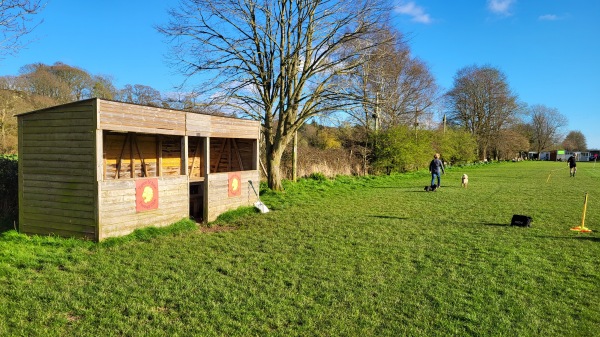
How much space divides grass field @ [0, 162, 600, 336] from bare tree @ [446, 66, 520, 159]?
1900 inches

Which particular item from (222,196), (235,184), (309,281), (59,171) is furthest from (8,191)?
(309,281)

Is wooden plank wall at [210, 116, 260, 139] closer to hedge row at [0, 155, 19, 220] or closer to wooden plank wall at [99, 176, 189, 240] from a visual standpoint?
wooden plank wall at [99, 176, 189, 240]

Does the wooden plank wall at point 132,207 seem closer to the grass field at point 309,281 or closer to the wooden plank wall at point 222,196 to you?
the grass field at point 309,281

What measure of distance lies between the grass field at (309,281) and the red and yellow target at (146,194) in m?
0.58

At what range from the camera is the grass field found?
13.1ft

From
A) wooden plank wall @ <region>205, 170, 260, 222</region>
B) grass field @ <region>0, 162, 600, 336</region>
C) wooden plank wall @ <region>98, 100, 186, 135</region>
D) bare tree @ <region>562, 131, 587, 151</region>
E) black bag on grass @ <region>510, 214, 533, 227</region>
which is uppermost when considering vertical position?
bare tree @ <region>562, 131, 587, 151</region>

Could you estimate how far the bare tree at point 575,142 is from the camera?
106688 millimetres

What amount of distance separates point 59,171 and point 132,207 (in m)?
1.57

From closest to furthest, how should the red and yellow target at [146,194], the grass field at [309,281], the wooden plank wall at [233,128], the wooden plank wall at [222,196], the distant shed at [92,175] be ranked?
the grass field at [309,281] → the distant shed at [92,175] → the red and yellow target at [146,194] → the wooden plank wall at [222,196] → the wooden plank wall at [233,128]

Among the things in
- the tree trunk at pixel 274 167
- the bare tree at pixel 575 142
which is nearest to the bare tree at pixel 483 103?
the tree trunk at pixel 274 167

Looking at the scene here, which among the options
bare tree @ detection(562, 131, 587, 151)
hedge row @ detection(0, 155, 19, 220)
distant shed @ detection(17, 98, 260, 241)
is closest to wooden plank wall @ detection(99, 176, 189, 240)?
distant shed @ detection(17, 98, 260, 241)

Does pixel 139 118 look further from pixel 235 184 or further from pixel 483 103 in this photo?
pixel 483 103

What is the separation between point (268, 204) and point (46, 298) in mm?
8159

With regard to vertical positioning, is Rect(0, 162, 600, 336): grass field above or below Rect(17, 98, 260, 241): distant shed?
below
